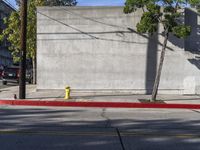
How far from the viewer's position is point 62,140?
10.6 metres

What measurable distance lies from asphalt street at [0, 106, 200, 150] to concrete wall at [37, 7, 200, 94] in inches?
431

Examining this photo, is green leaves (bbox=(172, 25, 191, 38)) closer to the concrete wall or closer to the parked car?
the concrete wall

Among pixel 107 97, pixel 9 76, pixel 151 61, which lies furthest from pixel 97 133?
pixel 9 76

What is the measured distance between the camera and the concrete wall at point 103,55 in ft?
87.8

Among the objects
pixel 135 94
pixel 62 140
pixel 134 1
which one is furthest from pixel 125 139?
pixel 135 94

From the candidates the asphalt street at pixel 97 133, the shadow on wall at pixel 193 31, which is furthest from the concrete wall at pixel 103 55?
the asphalt street at pixel 97 133

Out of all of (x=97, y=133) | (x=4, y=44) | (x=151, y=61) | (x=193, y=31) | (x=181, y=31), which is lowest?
(x=97, y=133)

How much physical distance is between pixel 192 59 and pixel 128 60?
134 inches

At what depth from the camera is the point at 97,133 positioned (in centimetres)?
1175

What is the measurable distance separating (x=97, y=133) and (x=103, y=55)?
15.4 meters

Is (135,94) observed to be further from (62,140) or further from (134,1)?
(62,140)

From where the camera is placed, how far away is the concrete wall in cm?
2675

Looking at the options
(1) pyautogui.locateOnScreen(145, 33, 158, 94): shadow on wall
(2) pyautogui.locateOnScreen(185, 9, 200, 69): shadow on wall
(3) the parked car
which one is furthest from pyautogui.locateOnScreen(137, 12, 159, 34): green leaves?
(3) the parked car

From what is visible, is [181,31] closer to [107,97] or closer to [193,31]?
[107,97]
